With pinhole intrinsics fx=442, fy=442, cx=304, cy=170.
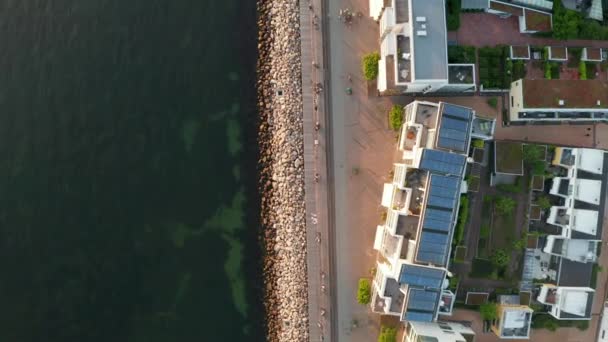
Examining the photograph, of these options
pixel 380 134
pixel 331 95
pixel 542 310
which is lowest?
pixel 542 310

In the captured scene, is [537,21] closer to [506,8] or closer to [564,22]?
[564,22]

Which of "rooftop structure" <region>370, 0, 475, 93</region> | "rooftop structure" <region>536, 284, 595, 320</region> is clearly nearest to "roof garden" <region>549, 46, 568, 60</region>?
"rooftop structure" <region>370, 0, 475, 93</region>

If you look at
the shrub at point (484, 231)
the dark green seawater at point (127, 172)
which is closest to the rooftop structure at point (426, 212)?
the shrub at point (484, 231)

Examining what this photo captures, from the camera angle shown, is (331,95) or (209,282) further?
(209,282)

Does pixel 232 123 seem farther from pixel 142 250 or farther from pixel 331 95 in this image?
pixel 142 250

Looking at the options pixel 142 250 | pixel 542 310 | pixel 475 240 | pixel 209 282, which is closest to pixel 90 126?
pixel 142 250

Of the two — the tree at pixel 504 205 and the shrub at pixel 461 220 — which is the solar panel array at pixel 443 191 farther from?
the tree at pixel 504 205

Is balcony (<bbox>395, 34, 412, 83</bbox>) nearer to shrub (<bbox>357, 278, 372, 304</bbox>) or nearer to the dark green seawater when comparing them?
the dark green seawater
